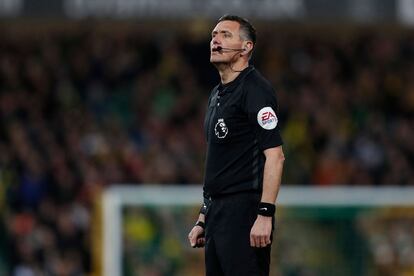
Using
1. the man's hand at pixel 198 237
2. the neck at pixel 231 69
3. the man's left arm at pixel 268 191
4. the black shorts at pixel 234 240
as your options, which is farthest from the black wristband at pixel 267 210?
the neck at pixel 231 69

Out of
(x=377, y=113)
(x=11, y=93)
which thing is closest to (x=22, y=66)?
(x=11, y=93)

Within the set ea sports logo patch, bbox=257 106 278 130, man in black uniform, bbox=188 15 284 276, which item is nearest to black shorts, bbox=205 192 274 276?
man in black uniform, bbox=188 15 284 276

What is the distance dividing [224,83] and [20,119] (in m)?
9.31

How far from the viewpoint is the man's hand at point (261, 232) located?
20.2ft

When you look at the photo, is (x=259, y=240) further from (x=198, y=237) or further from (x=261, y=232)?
(x=198, y=237)

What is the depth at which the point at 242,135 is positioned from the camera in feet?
21.1

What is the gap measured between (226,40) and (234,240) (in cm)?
101

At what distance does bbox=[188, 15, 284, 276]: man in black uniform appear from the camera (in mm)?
6309

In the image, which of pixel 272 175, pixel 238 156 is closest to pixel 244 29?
pixel 238 156

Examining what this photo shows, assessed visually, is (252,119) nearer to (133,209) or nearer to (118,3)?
(133,209)

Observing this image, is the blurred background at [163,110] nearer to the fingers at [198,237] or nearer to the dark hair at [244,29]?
the fingers at [198,237]

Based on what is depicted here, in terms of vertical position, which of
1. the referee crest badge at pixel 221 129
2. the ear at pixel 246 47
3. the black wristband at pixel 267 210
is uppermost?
the ear at pixel 246 47

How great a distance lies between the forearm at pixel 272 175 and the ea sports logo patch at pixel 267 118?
12cm

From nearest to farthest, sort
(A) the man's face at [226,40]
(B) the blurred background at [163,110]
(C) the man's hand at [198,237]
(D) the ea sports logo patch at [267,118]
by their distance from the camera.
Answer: (D) the ea sports logo patch at [267,118]
(A) the man's face at [226,40]
(C) the man's hand at [198,237]
(B) the blurred background at [163,110]
